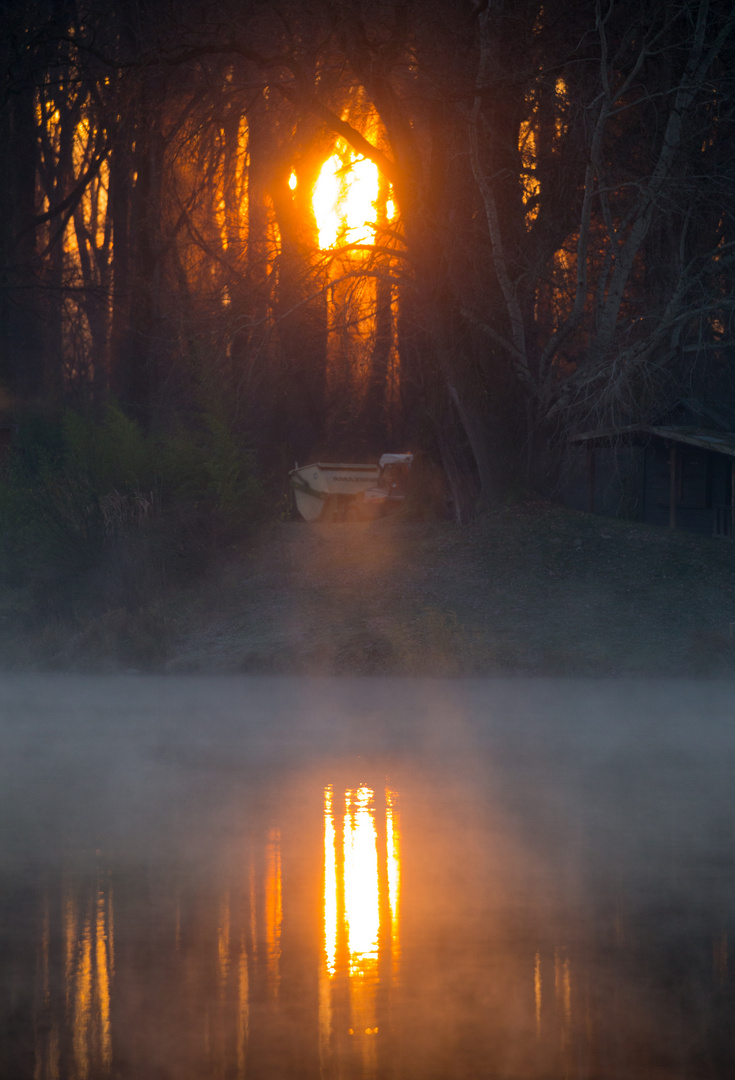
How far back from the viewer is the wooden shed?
2519 cm

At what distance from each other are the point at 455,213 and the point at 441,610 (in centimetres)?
767

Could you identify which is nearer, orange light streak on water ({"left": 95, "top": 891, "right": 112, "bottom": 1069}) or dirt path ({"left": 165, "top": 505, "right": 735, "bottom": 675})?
orange light streak on water ({"left": 95, "top": 891, "right": 112, "bottom": 1069})

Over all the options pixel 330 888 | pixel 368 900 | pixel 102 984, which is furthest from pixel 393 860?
pixel 102 984

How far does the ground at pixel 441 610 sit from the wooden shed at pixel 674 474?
15.1 feet

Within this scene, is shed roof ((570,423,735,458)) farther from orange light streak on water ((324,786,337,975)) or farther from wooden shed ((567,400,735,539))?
orange light streak on water ((324,786,337,975))

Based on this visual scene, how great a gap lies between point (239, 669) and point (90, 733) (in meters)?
4.33

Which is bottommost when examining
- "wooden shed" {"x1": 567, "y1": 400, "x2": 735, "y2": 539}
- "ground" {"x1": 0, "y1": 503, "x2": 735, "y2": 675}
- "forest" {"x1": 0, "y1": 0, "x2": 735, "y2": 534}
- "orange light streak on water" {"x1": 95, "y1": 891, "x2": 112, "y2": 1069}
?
"ground" {"x1": 0, "y1": 503, "x2": 735, "y2": 675}

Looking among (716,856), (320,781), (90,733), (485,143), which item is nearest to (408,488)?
(485,143)

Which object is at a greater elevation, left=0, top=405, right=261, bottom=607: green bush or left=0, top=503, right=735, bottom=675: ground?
left=0, top=405, right=261, bottom=607: green bush

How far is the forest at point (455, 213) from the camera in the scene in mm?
18953

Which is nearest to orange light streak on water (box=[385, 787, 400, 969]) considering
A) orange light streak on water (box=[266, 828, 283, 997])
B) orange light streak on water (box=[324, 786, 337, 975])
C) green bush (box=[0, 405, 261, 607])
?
orange light streak on water (box=[324, 786, 337, 975])

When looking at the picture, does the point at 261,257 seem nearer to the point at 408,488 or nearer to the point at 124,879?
the point at 408,488

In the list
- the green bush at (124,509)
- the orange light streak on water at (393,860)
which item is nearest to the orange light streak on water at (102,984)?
the orange light streak on water at (393,860)

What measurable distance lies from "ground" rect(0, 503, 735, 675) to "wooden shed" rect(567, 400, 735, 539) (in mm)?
4609
